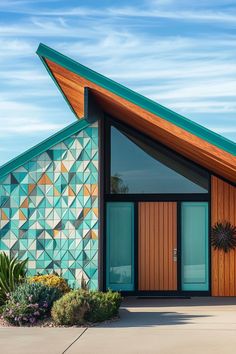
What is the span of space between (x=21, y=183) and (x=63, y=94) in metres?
4.66

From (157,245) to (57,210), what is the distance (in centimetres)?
348

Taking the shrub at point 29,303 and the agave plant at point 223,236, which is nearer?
the shrub at point 29,303

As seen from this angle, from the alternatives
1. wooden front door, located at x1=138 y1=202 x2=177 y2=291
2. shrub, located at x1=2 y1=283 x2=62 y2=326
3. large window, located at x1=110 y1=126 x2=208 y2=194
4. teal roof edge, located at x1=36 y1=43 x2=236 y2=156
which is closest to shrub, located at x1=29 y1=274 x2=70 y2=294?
shrub, located at x1=2 y1=283 x2=62 y2=326

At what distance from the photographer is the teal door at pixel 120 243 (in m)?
20.2

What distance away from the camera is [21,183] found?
18.3m

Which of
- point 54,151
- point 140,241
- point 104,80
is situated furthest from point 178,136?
point 140,241

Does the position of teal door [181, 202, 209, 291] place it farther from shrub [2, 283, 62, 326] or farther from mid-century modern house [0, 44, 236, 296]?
shrub [2, 283, 62, 326]

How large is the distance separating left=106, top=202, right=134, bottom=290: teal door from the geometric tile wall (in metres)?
2.32

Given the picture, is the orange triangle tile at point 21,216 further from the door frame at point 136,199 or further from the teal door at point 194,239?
the teal door at point 194,239

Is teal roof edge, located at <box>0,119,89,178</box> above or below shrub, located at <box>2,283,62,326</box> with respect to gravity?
above

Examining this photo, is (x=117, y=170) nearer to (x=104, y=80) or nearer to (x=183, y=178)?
(x=183, y=178)

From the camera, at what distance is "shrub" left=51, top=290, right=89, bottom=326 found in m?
13.7

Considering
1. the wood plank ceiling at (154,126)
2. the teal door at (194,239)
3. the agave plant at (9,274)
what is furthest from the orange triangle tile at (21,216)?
the teal door at (194,239)

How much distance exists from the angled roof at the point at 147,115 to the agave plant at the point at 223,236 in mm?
1439
